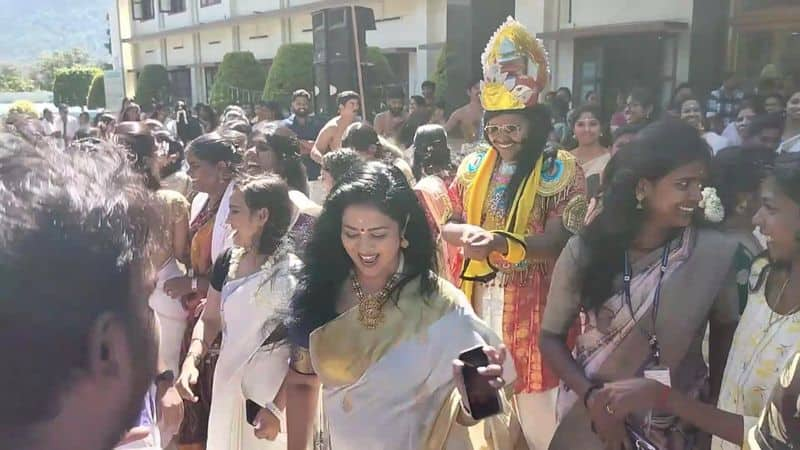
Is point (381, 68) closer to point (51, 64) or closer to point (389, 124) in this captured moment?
point (389, 124)

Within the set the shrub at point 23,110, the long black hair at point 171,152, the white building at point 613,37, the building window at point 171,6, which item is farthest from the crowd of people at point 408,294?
the building window at point 171,6

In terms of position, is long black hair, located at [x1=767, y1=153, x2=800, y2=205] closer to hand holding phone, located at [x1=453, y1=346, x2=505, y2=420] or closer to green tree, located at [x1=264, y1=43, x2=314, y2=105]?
hand holding phone, located at [x1=453, y1=346, x2=505, y2=420]

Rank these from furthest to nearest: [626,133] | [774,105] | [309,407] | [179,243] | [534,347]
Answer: [774,105]
[626,133]
[179,243]
[534,347]
[309,407]

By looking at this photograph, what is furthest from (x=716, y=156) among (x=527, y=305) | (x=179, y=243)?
(x=179, y=243)

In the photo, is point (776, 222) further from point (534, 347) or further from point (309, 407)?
point (309, 407)

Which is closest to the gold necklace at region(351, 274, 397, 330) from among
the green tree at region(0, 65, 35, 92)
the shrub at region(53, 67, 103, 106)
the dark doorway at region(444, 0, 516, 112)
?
the dark doorway at region(444, 0, 516, 112)

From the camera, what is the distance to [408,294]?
222 centimetres

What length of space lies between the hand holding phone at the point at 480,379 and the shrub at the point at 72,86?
34.2m

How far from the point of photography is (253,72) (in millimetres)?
20453

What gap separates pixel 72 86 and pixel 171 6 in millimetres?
7902

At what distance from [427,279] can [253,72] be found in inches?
751

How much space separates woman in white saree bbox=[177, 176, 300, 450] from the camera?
2.73 meters

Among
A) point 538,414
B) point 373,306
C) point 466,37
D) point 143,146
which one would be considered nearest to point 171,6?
point 466,37

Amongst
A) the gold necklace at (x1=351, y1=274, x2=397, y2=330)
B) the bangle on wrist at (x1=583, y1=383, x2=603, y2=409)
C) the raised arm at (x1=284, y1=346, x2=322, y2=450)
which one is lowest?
the raised arm at (x1=284, y1=346, x2=322, y2=450)
